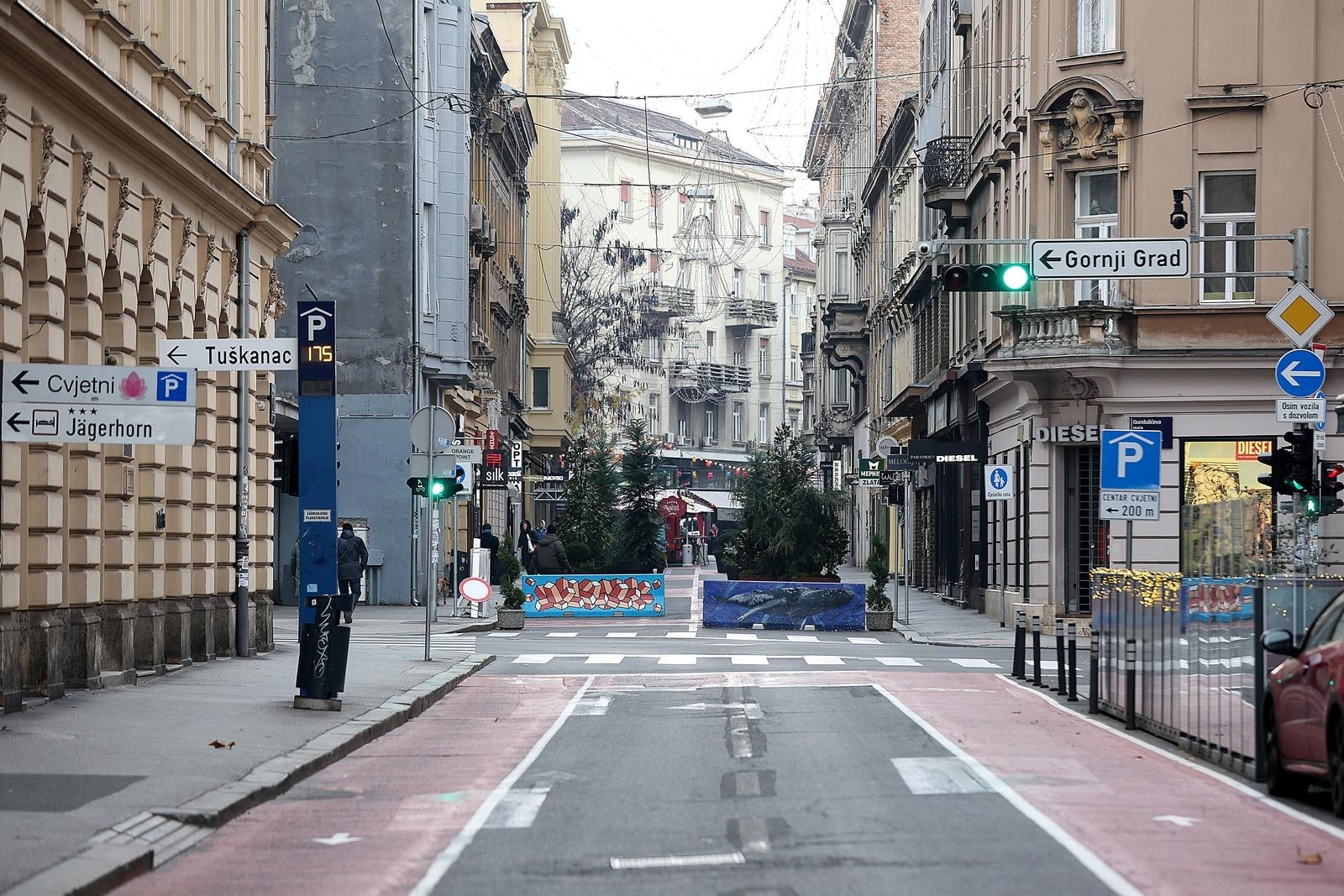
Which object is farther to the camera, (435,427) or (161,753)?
(435,427)

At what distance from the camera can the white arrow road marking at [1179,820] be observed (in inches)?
456

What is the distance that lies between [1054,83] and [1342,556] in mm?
9524

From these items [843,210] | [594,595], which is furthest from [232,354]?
[843,210]

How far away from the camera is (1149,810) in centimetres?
1217

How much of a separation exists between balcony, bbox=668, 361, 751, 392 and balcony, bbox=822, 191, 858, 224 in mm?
35119

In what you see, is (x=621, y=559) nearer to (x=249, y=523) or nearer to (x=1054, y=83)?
(x=1054, y=83)

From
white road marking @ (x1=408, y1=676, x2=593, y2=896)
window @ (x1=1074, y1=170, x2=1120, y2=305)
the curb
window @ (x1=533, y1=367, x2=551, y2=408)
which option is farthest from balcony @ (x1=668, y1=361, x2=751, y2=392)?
the curb

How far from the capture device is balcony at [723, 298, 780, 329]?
430ft

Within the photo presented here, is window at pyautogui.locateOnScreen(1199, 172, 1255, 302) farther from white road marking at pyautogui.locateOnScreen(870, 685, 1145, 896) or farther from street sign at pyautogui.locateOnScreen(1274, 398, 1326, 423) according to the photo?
white road marking at pyautogui.locateOnScreen(870, 685, 1145, 896)

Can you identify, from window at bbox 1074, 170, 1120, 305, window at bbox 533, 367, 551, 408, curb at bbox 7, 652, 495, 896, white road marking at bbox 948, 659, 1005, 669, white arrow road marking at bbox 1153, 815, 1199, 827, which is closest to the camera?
curb at bbox 7, 652, 495, 896

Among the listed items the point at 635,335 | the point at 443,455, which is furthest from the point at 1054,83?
the point at 635,335

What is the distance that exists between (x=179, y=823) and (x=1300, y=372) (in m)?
13.7

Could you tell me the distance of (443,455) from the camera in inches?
1121

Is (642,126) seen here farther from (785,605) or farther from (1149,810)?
(1149,810)
